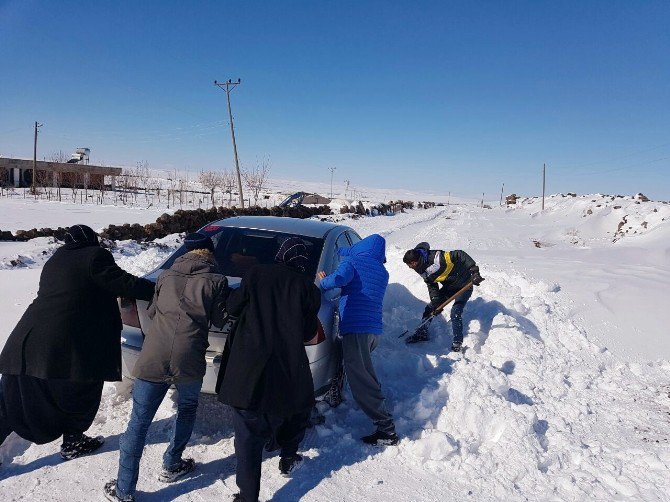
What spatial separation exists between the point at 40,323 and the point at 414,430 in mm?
2820

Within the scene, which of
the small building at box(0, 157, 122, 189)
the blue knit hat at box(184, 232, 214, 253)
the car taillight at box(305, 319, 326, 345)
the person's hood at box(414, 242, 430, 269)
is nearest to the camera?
the blue knit hat at box(184, 232, 214, 253)

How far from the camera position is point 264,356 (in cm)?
263

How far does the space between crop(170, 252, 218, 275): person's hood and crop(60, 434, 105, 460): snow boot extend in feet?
5.02

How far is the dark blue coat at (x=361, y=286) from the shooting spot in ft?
11.5

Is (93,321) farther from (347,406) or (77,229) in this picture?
(347,406)

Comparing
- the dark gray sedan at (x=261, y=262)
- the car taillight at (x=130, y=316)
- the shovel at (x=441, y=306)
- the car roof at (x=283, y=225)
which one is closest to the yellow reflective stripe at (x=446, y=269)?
the shovel at (x=441, y=306)

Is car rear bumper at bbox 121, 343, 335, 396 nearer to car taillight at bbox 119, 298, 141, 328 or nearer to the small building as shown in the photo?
car taillight at bbox 119, 298, 141, 328

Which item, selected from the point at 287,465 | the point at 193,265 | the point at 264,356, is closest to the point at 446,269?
the point at 287,465

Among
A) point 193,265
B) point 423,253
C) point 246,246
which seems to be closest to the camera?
point 193,265

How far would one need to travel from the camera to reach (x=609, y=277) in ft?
26.4

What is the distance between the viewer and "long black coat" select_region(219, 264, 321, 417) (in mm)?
2623

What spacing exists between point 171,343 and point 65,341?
0.70 m

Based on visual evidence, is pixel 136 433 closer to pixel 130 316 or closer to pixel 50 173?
pixel 130 316

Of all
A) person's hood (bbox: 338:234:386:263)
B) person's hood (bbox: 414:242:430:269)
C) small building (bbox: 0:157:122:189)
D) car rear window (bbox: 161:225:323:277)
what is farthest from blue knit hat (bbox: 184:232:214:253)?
small building (bbox: 0:157:122:189)
